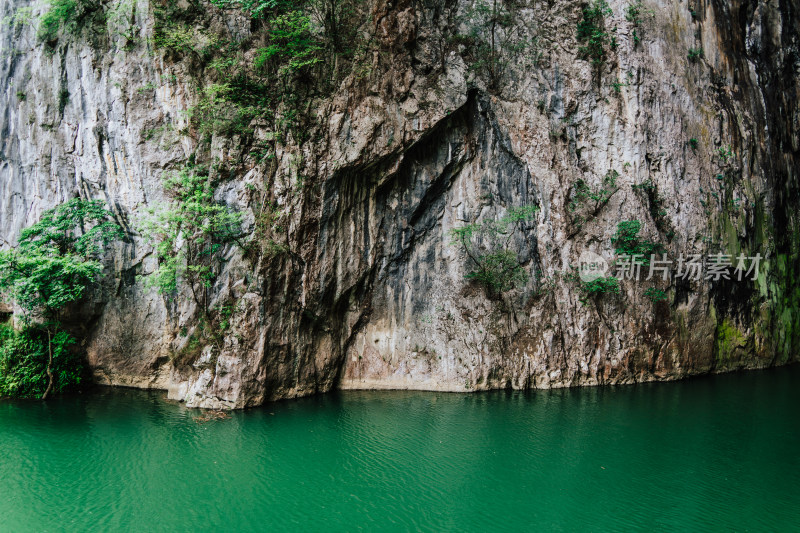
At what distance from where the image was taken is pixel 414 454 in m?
8.74

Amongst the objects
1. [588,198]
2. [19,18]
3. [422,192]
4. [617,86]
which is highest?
[19,18]

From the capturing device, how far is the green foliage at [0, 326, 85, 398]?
11.2m

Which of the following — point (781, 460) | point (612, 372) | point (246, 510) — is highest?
point (612, 372)

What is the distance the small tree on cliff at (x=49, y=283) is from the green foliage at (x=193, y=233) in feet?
5.87

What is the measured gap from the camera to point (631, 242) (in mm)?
13000

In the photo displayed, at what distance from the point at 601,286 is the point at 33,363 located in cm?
1396

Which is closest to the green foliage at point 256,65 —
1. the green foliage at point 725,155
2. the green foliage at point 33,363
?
the green foliage at point 33,363

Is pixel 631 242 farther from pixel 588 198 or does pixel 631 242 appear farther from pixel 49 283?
pixel 49 283

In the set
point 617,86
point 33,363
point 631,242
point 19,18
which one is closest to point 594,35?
point 617,86

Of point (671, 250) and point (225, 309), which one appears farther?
point (671, 250)

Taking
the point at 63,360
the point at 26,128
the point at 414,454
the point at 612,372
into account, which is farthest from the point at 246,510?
the point at 26,128

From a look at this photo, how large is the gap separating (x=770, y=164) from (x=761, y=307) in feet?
15.1

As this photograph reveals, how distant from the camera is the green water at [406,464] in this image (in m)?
6.72

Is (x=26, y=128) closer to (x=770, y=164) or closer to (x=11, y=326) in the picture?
(x=11, y=326)
